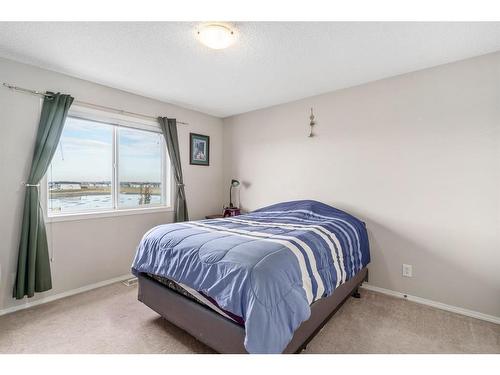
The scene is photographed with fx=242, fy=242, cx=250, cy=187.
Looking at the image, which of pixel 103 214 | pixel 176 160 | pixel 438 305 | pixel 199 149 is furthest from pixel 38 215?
pixel 438 305

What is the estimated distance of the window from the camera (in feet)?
8.73

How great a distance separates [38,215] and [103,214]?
2.01 feet

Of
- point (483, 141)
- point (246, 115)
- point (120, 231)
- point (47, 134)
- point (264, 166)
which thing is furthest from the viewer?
point (246, 115)

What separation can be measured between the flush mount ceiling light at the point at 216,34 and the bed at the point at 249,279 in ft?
4.76

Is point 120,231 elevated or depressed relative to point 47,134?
depressed

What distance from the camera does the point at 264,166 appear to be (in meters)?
3.78

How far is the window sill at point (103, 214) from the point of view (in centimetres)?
252

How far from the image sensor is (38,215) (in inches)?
91.7

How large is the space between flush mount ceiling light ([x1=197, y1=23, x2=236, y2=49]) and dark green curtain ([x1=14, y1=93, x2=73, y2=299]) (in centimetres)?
172

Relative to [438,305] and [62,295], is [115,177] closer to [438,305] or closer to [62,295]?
[62,295]

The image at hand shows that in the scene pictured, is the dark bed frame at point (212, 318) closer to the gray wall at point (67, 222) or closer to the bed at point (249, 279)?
the bed at point (249, 279)
